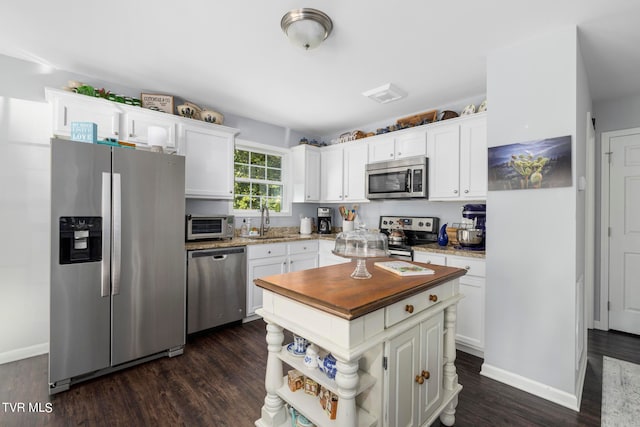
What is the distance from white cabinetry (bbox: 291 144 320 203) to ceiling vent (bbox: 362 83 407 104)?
1448mm

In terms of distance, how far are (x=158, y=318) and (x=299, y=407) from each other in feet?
5.46

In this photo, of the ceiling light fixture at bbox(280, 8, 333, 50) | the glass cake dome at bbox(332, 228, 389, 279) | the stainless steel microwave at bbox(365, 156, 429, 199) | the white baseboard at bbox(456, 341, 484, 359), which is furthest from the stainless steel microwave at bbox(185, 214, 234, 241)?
the white baseboard at bbox(456, 341, 484, 359)

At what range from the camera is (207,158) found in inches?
131

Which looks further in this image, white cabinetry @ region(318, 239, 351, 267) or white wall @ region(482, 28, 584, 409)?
white cabinetry @ region(318, 239, 351, 267)

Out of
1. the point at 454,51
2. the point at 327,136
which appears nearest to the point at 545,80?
the point at 454,51

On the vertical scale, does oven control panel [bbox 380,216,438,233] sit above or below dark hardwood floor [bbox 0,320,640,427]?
above

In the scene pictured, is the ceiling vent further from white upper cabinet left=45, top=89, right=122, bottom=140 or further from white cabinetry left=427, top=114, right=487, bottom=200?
white upper cabinet left=45, top=89, right=122, bottom=140

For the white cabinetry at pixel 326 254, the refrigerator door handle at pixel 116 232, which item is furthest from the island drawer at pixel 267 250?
the refrigerator door handle at pixel 116 232

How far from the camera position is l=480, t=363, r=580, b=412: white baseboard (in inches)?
75.7

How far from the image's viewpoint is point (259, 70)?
2.62m

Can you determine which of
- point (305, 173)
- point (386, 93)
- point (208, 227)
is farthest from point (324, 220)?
point (386, 93)

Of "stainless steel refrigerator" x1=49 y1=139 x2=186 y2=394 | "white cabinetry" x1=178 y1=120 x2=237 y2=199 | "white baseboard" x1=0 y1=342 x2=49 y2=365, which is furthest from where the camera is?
"white cabinetry" x1=178 y1=120 x2=237 y2=199

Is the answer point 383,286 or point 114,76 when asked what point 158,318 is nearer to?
point 383,286

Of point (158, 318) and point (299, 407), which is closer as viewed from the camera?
point (299, 407)
